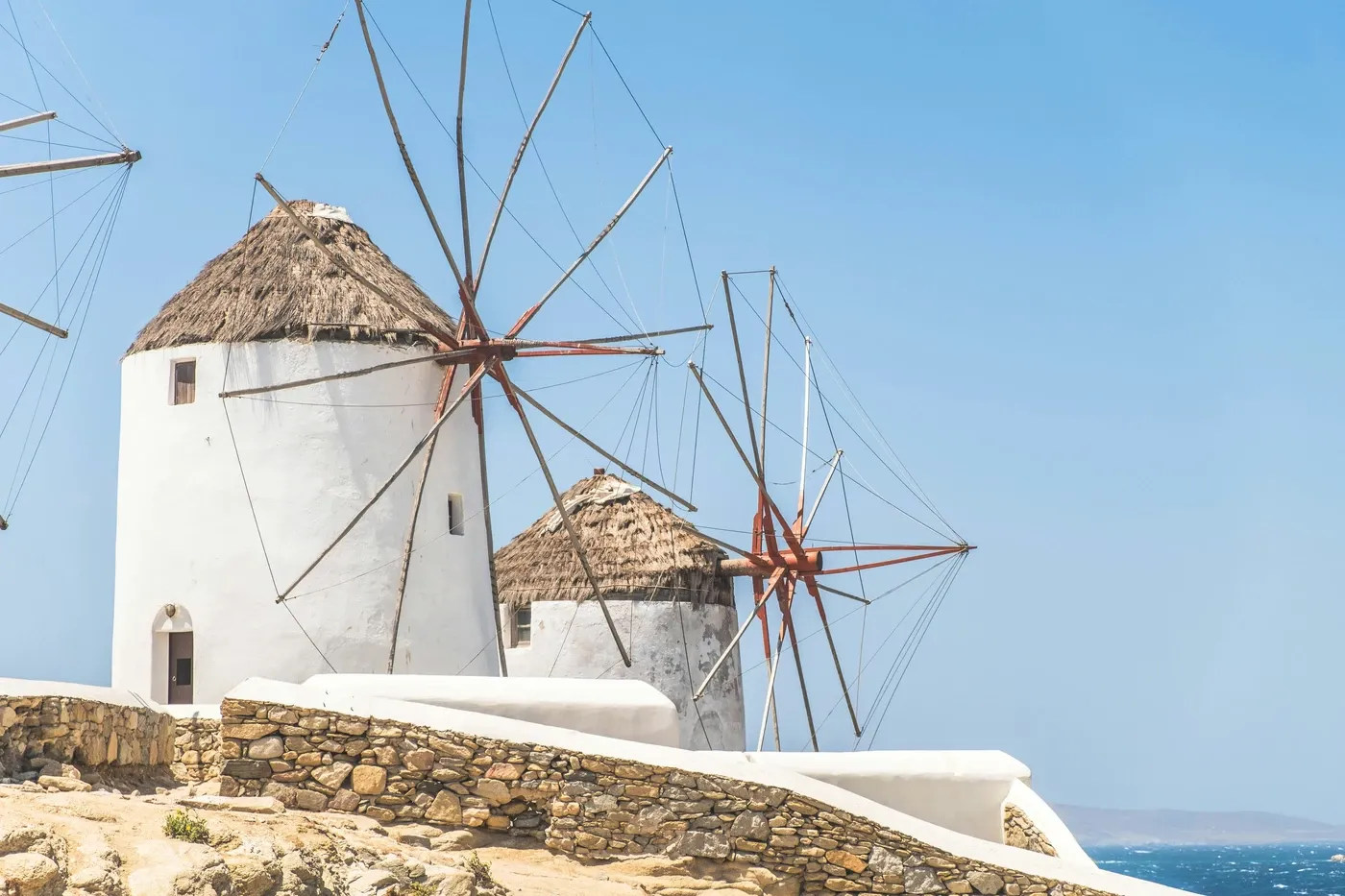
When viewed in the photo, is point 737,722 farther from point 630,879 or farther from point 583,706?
point 630,879

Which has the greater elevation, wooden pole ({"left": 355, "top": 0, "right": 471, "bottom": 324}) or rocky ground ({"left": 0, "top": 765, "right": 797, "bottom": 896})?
wooden pole ({"left": 355, "top": 0, "right": 471, "bottom": 324})

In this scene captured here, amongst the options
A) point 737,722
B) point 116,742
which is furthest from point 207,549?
point 737,722

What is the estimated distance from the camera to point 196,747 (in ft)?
46.0

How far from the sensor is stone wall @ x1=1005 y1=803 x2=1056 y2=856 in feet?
42.9

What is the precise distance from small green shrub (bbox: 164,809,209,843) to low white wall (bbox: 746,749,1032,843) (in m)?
4.54

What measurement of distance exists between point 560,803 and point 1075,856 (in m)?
4.42

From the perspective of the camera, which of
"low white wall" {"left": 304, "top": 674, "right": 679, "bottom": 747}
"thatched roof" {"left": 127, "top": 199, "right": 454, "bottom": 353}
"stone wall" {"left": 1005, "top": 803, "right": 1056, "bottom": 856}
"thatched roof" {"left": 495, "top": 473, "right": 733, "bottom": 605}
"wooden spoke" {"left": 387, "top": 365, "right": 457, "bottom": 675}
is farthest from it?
"thatched roof" {"left": 495, "top": 473, "right": 733, "bottom": 605}

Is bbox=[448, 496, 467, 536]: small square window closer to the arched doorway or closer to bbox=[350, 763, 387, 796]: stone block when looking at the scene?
the arched doorway

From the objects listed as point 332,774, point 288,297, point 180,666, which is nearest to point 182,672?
point 180,666

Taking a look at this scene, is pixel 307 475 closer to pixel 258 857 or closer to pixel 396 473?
pixel 396 473

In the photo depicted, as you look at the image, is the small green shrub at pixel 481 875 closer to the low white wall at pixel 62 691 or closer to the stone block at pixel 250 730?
the stone block at pixel 250 730

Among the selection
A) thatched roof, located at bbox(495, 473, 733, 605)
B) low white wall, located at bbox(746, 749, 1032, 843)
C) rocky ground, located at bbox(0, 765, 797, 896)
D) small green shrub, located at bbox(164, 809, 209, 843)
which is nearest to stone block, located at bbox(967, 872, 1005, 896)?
rocky ground, located at bbox(0, 765, 797, 896)

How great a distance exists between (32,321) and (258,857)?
753 cm

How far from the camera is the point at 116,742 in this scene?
36.6 feet
